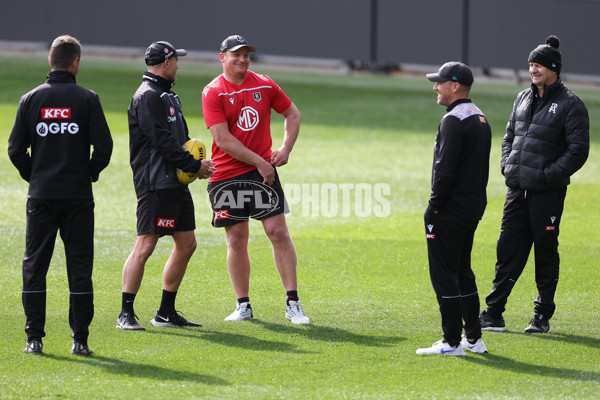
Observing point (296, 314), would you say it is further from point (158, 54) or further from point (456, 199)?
point (158, 54)

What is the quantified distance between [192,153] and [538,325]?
302 centimetres

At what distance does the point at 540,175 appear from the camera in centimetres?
685

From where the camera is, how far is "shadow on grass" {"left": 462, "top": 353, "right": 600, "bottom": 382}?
576 cm

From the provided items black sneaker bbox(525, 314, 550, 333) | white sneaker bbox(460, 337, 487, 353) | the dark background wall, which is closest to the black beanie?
black sneaker bbox(525, 314, 550, 333)

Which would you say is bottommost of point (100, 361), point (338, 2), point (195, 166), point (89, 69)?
point (100, 361)

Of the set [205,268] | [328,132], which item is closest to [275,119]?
[328,132]

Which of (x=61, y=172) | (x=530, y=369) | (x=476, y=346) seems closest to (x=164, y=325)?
(x=61, y=172)

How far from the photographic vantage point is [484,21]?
86.9ft

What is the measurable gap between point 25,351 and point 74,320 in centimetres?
40

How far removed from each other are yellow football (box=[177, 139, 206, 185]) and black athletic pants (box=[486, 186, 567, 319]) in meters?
2.50

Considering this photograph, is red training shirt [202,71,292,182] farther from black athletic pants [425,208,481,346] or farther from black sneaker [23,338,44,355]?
black sneaker [23,338,44,355]

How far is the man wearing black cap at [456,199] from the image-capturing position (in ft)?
19.4

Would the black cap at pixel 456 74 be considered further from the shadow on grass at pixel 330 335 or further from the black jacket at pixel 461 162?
the shadow on grass at pixel 330 335

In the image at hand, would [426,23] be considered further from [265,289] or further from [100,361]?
[100,361]
